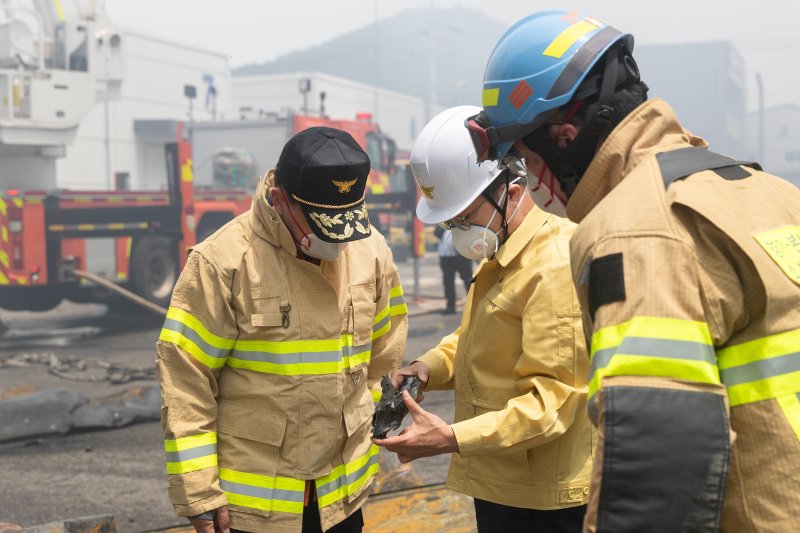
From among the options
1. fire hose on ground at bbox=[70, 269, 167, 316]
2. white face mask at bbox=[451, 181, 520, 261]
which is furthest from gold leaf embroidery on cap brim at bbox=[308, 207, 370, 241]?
fire hose on ground at bbox=[70, 269, 167, 316]

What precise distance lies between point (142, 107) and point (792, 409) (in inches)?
716

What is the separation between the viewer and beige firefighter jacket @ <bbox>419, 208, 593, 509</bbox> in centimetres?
205

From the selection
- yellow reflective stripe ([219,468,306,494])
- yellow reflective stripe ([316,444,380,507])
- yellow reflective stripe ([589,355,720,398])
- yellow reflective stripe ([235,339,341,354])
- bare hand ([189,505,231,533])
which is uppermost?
yellow reflective stripe ([589,355,720,398])

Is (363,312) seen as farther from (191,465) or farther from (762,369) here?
(762,369)

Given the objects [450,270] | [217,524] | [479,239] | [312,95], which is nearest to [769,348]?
→ [479,239]

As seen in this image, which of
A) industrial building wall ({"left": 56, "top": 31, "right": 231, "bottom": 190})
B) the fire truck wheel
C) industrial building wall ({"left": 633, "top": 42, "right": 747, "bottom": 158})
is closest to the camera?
the fire truck wheel

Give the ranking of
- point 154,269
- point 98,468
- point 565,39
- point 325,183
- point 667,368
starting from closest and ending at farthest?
point 667,368 → point 565,39 → point 325,183 → point 98,468 → point 154,269

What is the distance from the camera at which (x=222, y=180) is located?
554 inches

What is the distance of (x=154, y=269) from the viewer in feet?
37.1

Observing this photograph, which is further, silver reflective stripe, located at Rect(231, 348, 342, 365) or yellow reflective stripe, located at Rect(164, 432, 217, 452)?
silver reflective stripe, located at Rect(231, 348, 342, 365)

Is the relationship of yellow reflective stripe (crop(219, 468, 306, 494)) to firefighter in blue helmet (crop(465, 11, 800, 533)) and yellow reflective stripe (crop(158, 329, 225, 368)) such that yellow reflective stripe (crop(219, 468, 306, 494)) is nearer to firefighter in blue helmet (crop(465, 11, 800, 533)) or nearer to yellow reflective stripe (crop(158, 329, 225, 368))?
yellow reflective stripe (crop(158, 329, 225, 368))

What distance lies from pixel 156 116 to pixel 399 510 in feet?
54.7

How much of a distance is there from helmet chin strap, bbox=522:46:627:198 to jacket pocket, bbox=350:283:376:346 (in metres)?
1.18

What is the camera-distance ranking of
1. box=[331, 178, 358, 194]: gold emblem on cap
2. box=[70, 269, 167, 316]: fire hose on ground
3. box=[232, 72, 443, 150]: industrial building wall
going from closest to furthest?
box=[331, 178, 358, 194]: gold emblem on cap, box=[70, 269, 167, 316]: fire hose on ground, box=[232, 72, 443, 150]: industrial building wall
